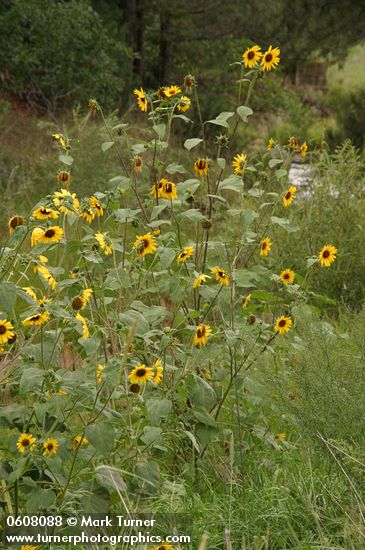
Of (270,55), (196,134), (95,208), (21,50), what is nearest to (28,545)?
(95,208)

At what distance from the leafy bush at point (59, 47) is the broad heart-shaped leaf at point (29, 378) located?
831 cm

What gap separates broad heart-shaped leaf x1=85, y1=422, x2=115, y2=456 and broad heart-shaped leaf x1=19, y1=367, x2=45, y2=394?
184 millimetres

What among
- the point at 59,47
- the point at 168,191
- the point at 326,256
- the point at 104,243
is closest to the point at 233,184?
the point at 168,191

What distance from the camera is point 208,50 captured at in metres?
13.7

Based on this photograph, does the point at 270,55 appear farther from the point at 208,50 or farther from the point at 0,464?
the point at 208,50

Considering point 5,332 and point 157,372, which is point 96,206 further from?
point 5,332

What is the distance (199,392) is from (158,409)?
342 mm

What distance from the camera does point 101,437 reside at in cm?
246

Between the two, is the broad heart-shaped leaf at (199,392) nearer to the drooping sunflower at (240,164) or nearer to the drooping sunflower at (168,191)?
the drooping sunflower at (168,191)

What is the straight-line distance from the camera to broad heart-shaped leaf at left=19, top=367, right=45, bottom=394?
96.5 inches

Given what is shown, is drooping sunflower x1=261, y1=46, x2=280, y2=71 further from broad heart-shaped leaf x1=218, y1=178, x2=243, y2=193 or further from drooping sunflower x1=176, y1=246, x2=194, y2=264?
drooping sunflower x1=176, y1=246, x2=194, y2=264

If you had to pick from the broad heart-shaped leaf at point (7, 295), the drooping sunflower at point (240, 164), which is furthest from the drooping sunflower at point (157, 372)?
the drooping sunflower at point (240, 164)

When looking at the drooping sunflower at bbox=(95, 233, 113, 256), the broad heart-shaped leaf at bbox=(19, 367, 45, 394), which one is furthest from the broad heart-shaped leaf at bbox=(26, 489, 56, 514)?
the drooping sunflower at bbox=(95, 233, 113, 256)

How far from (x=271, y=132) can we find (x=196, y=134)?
2.42 meters
